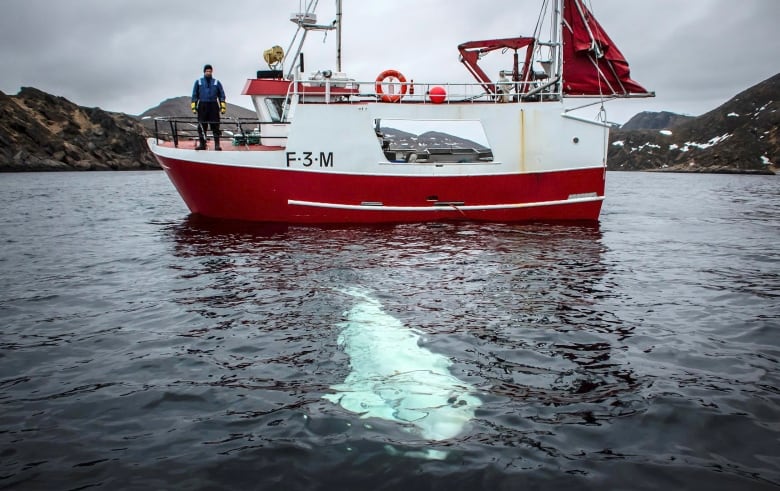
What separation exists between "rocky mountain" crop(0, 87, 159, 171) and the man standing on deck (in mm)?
59119

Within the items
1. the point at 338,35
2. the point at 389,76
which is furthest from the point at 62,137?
the point at 389,76

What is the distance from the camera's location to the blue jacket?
15.1 m

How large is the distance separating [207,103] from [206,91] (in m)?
0.32

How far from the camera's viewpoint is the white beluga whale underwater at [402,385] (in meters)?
4.52

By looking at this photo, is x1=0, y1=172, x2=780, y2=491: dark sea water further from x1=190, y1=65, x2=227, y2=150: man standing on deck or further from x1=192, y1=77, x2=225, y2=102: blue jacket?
x1=192, y1=77, x2=225, y2=102: blue jacket

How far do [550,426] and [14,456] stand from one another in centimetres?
406

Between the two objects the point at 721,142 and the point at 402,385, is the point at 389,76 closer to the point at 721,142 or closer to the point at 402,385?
the point at 402,385

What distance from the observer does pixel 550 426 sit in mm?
4480

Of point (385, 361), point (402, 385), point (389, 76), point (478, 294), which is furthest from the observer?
point (389, 76)

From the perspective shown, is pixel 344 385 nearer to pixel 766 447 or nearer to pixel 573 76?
pixel 766 447

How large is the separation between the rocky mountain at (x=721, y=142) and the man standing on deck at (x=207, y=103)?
11703 cm

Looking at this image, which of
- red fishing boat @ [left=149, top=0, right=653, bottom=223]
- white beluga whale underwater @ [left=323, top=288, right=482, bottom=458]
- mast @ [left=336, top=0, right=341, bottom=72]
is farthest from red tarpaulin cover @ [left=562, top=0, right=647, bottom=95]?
white beluga whale underwater @ [left=323, top=288, right=482, bottom=458]

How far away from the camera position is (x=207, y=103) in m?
15.3

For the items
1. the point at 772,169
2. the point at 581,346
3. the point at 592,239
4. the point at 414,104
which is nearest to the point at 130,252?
the point at 414,104
